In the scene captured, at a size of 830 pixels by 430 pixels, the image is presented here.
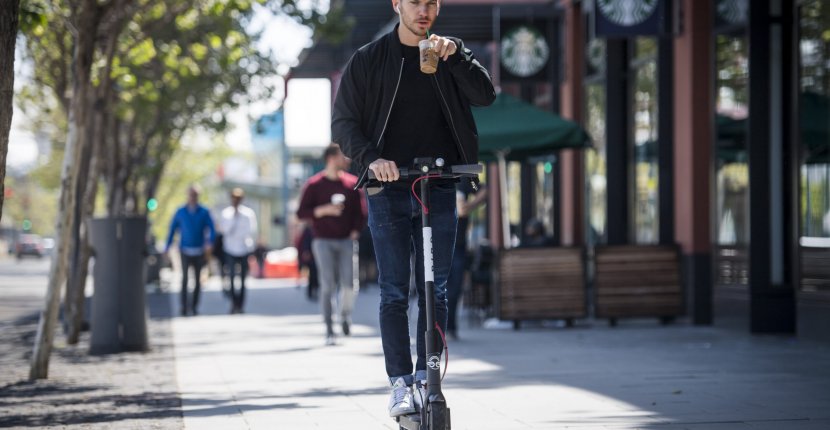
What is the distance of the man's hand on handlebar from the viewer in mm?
5637

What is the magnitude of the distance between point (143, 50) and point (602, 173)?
6.69 metres

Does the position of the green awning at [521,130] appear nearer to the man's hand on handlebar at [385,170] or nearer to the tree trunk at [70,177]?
the tree trunk at [70,177]

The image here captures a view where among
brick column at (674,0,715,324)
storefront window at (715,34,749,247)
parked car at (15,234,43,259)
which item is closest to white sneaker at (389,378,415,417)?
storefront window at (715,34,749,247)

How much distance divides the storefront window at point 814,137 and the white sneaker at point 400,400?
24.4ft

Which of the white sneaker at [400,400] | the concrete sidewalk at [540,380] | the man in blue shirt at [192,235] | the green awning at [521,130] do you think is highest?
the green awning at [521,130]

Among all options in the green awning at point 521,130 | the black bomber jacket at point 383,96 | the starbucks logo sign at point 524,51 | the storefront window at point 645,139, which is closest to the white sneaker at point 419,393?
the black bomber jacket at point 383,96

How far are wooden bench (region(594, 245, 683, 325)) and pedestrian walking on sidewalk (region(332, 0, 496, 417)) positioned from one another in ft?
30.0

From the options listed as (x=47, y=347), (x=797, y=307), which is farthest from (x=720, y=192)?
(x=47, y=347)

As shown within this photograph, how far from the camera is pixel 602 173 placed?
64.4 ft

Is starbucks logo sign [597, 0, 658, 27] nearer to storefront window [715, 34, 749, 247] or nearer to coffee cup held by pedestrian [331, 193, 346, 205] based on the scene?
storefront window [715, 34, 749, 247]

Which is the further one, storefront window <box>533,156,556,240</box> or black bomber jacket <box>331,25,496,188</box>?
storefront window <box>533,156,556,240</box>

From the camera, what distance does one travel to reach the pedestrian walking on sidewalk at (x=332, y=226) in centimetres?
1335

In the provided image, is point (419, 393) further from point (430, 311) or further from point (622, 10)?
point (622, 10)

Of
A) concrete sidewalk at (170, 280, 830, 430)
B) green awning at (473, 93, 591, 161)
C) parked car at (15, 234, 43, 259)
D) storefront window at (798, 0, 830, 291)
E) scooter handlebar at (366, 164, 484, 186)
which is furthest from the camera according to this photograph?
parked car at (15, 234, 43, 259)
